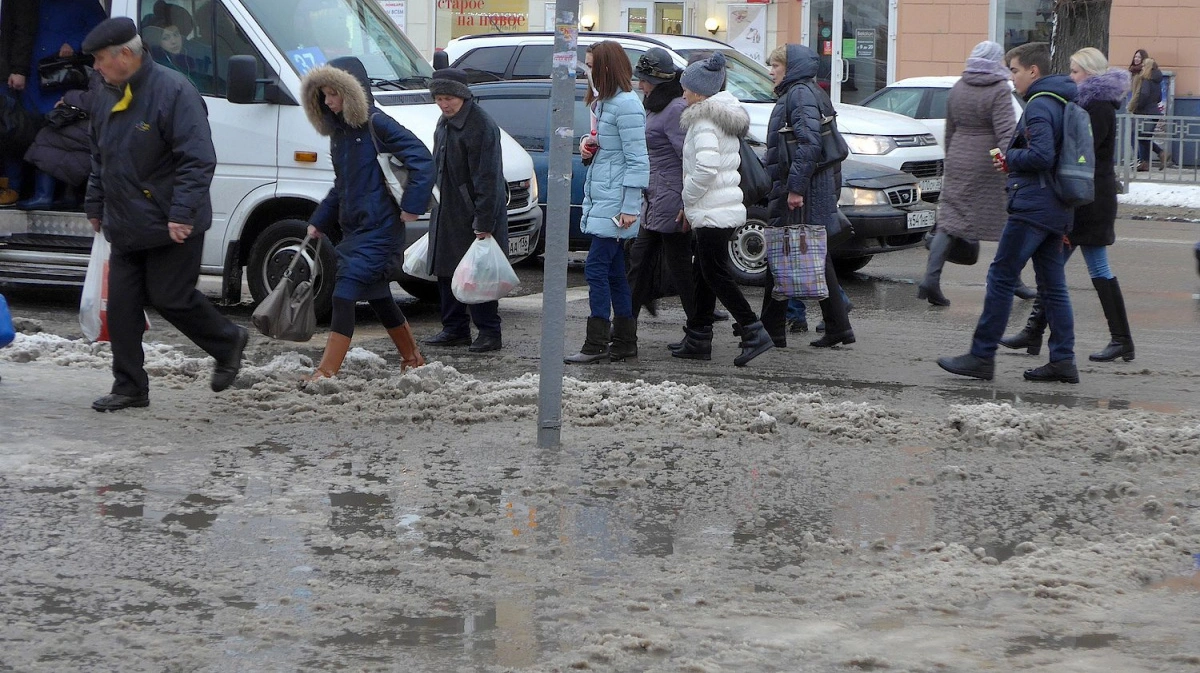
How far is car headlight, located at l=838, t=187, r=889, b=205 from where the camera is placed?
11.6 metres

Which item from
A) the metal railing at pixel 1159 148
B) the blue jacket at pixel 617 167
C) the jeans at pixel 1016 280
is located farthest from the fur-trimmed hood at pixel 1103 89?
the metal railing at pixel 1159 148

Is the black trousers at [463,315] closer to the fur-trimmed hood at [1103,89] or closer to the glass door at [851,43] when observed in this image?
the fur-trimmed hood at [1103,89]

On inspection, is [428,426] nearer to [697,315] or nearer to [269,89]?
[697,315]

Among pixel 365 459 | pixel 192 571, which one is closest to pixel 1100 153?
pixel 365 459

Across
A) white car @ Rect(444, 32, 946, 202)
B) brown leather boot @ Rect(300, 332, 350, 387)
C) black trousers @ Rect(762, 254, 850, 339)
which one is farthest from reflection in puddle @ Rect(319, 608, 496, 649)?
white car @ Rect(444, 32, 946, 202)

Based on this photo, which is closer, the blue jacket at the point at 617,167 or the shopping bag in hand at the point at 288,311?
the shopping bag in hand at the point at 288,311

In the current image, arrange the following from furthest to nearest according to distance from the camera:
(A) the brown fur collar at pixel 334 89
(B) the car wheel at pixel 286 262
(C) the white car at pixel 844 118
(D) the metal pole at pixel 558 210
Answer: (C) the white car at pixel 844 118, (B) the car wheel at pixel 286 262, (A) the brown fur collar at pixel 334 89, (D) the metal pole at pixel 558 210

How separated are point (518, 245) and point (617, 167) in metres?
2.14

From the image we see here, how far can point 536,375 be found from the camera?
7.89 metres

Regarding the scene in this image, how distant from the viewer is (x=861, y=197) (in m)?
11.7

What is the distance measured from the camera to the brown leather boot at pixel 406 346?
7896mm

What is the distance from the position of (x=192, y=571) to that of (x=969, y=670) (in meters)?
2.44

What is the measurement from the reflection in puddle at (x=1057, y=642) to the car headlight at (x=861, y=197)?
7634 millimetres

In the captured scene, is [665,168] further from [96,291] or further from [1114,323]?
[96,291]
